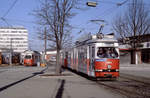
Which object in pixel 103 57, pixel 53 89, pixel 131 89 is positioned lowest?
pixel 131 89

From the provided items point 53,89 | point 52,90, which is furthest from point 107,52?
point 52,90

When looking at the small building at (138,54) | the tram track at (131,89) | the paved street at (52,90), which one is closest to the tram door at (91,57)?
the paved street at (52,90)

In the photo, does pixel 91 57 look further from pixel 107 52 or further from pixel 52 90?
pixel 52 90

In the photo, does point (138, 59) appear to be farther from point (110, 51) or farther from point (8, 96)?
point (8, 96)

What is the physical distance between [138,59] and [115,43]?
116ft

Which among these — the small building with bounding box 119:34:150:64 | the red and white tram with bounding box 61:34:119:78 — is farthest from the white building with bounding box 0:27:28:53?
the red and white tram with bounding box 61:34:119:78

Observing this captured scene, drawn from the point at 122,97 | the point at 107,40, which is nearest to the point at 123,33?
the point at 107,40

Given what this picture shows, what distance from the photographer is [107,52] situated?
49.6ft

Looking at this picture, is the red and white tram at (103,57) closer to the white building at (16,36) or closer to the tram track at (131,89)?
the tram track at (131,89)

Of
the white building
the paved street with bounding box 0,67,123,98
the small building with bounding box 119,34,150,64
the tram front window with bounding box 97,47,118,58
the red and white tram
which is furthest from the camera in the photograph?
the white building

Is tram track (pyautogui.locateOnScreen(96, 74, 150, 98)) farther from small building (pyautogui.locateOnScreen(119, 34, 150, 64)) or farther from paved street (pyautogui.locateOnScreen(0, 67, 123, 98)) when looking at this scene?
small building (pyautogui.locateOnScreen(119, 34, 150, 64))

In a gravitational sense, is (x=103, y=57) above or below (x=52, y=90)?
above

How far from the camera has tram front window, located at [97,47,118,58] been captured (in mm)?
14996

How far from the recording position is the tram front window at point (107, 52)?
49.2ft
